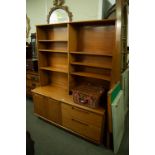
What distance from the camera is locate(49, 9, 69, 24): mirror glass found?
3.20 meters

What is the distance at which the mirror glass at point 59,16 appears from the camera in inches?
126

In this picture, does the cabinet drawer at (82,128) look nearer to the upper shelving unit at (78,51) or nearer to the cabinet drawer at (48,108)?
the cabinet drawer at (48,108)

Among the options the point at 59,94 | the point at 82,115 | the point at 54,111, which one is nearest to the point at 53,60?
the point at 59,94

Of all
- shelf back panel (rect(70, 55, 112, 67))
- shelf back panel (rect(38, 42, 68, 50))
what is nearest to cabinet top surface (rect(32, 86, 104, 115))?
shelf back panel (rect(70, 55, 112, 67))

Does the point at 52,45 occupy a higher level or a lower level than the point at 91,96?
higher

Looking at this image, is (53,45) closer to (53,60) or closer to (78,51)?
(53,60)

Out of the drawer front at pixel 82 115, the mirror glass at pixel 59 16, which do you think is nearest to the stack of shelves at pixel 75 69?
the drawer front at pixel 82 115

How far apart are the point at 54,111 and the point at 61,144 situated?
576 mm

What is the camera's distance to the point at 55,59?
314 centimetres
